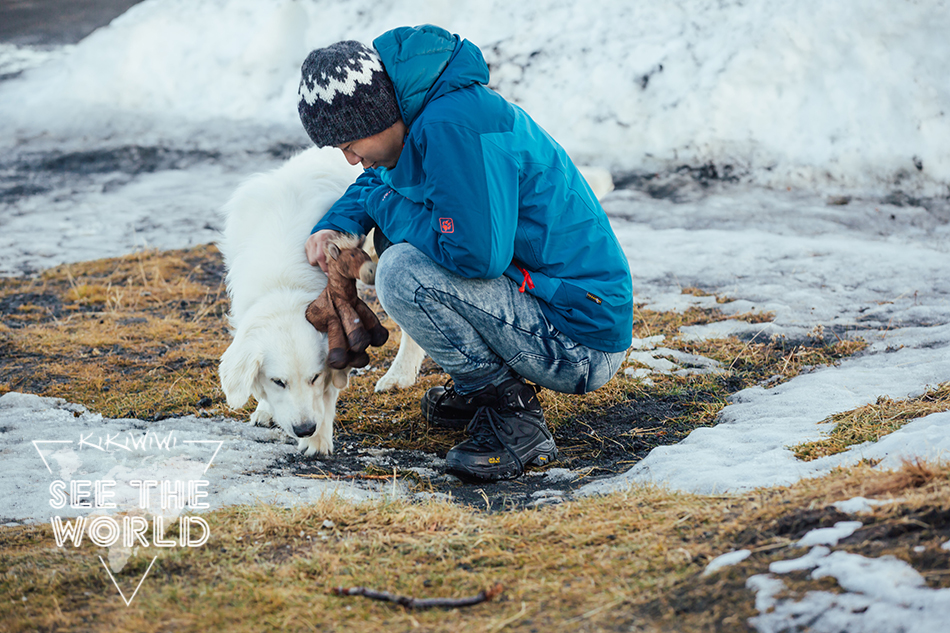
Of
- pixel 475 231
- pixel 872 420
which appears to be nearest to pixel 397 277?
pixel 475 231

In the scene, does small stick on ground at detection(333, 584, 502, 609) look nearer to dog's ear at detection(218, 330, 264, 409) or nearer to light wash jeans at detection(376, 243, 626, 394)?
light wash jeans at detection(376, 243, 626, 394)

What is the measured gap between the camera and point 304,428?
340 cm

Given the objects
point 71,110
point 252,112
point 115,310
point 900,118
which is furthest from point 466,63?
point 71,110

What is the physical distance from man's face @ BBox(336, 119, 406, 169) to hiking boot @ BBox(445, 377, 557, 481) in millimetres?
1143

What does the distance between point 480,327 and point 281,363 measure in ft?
3.10

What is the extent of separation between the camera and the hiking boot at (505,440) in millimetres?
3207

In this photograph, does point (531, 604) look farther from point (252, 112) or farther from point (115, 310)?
point (252, 112)

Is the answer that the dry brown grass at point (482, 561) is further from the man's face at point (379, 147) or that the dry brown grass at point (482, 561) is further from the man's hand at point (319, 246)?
the man's face at point (379, 147)

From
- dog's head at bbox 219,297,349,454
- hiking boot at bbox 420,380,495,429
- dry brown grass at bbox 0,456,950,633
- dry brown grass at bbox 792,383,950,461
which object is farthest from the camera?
hiking boot at bbox 420,380,495,429

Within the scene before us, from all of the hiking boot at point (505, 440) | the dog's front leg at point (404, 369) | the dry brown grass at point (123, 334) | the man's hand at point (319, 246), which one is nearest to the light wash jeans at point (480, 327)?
the hiking boot at point (505, 440)

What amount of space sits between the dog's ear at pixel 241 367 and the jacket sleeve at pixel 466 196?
1.00m

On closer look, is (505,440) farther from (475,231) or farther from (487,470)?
(475,231)

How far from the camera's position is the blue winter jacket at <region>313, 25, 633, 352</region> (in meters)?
2.77

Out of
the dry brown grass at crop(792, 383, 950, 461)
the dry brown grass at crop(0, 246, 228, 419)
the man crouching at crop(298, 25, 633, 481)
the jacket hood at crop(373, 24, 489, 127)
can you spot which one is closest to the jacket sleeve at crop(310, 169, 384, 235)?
Result: the man crouching at crop(298, 25, 633, 481)
